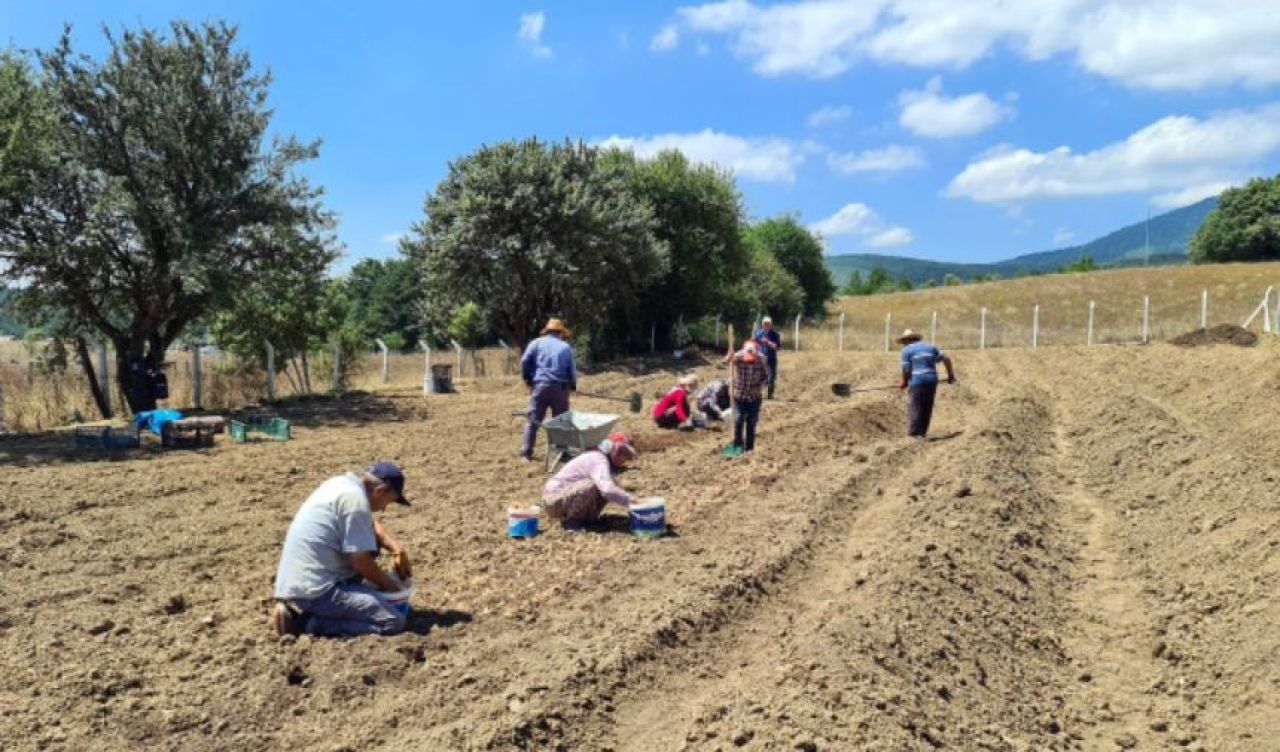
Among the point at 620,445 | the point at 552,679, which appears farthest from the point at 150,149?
the point at 552,679

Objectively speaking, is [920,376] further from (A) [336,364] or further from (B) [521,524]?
(A) [336,364]

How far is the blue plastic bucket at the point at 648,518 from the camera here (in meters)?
7.41

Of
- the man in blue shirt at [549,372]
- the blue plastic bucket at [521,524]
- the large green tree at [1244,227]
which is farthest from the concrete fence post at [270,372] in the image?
the large green tree at [1244,227]

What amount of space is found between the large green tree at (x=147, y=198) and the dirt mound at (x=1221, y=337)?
Result: 21475mm

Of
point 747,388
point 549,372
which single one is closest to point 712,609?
point 549,372

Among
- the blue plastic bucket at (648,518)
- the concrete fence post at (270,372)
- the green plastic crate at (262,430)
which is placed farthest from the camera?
the concrete fence post at (270,372)

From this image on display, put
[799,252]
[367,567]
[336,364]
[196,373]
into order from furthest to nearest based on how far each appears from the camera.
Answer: [799,252] < [336,364] < [196,373] < [367,567]

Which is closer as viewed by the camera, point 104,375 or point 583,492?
point 583,492

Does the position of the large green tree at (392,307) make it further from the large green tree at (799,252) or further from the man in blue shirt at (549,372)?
the man in blue shirt at (549,372)

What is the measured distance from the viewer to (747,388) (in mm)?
11180

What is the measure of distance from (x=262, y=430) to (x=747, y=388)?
26.5ft

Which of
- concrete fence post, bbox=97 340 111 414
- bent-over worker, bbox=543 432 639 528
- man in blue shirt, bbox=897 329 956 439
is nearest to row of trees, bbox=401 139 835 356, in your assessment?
concrete fence post, bbox=97 340 111 414

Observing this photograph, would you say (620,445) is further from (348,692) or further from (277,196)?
(277,196)

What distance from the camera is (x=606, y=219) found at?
26188mm
